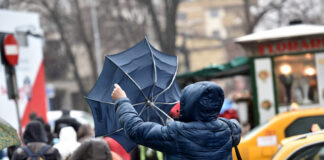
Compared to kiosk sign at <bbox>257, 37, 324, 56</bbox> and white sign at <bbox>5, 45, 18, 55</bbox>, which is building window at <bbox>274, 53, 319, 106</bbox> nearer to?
kiosk sign at <bbox>257, 37, 324, 56</bbox>

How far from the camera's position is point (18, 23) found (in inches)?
504

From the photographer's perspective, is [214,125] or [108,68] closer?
[214,125]

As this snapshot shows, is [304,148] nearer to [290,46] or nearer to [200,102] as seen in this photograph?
[200,102]

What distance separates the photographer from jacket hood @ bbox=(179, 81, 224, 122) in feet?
10.7

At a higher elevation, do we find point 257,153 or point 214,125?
point 214,125

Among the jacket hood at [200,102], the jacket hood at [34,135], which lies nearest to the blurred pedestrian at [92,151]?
the jacket hood at [200,102]

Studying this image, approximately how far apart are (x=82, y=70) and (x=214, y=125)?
52.4 m

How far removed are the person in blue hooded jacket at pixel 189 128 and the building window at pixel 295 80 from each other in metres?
Answer: 9.85

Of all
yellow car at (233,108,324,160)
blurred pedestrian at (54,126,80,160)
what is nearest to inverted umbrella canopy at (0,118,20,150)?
blurred pedestrian at (54,126,80,160)

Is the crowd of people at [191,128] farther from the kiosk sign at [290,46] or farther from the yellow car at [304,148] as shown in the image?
the kiosk sign at [290,46]

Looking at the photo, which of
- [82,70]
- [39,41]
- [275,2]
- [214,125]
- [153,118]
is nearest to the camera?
[214,125]

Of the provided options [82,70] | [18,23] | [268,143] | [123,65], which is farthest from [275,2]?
[82,70]

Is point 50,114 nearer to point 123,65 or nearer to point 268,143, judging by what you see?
point 268,143

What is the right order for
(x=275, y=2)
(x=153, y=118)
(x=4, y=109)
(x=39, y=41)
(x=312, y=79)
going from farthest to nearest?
1. (x=275, y=2)
2. (x=39, y=41)
3. (x=312, y=79)
4. (x=4, y=109)
5. (x=153, y=118)
